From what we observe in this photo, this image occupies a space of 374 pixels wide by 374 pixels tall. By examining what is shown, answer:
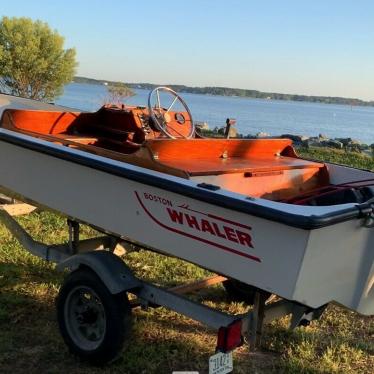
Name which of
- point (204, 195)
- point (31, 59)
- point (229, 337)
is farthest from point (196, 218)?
point (31, 59)

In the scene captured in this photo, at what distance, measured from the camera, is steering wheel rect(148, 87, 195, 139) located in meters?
5.17

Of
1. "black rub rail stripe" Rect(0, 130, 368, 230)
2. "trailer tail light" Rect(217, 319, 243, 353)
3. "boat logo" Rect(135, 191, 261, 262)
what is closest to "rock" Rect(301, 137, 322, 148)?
"black rub rail stripe" Rect(0, 130, 368, 230)

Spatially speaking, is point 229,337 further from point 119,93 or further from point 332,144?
point 119,93

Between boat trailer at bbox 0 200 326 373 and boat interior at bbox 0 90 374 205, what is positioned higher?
boat interior at bbox 0 90 374 205

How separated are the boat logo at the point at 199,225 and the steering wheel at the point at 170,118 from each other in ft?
5.28

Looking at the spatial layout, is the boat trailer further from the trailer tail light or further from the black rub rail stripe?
the black rub rail stripe

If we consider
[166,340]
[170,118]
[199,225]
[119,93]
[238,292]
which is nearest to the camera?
[199,225]

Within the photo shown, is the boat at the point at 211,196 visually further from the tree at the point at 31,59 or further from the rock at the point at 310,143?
the tree at the point at 31,59

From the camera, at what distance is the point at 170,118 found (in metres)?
5.41

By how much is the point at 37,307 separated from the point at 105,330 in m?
1.14

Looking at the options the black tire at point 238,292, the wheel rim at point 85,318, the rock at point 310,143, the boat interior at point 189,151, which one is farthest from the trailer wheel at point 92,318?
the rock at point 310,143

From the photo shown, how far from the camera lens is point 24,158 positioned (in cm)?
446

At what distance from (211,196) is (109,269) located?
0.95 metres

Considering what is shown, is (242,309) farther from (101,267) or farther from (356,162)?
(356,162)
